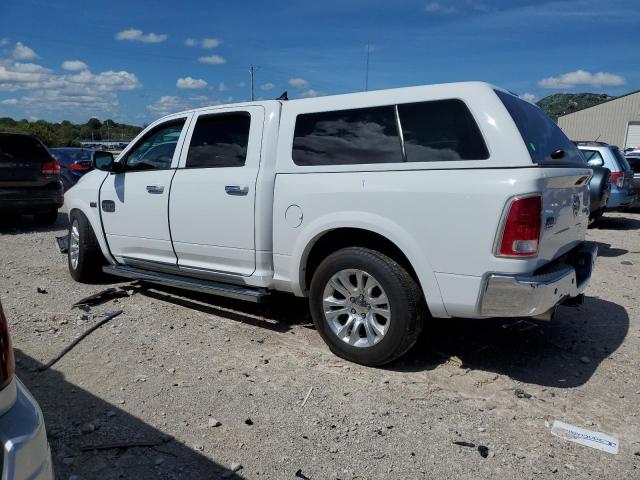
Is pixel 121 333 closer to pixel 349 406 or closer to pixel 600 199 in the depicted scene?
pixel 349 406

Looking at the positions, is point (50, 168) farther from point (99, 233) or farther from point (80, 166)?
point (99, 233)

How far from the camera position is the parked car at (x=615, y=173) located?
10812mm

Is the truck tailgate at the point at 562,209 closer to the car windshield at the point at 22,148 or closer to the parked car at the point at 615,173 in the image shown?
the parked car at the point at 615,173

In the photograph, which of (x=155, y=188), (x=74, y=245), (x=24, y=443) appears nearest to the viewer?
(x=24, y=443)

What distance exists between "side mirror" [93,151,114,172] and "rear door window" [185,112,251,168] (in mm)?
1181

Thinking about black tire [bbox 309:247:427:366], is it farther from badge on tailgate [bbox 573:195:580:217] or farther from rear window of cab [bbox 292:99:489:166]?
badge on tailgate [bbox 573:195:580:217]

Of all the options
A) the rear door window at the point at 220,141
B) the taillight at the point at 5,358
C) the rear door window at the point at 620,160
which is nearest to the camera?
the taillight at the point at 5,358

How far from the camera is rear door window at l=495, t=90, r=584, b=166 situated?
3.52m

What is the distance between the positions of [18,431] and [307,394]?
2.20 m

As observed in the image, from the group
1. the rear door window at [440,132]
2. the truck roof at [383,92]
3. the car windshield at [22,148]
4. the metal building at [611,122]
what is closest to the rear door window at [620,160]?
the truck roof at [383,92]

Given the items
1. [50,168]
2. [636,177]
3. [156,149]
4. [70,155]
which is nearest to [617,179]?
[636,177]

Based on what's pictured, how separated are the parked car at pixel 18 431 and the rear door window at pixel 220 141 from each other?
3.02m

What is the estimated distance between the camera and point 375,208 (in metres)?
3.79

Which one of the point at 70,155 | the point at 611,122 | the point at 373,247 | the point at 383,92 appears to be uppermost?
the point at 611,122
